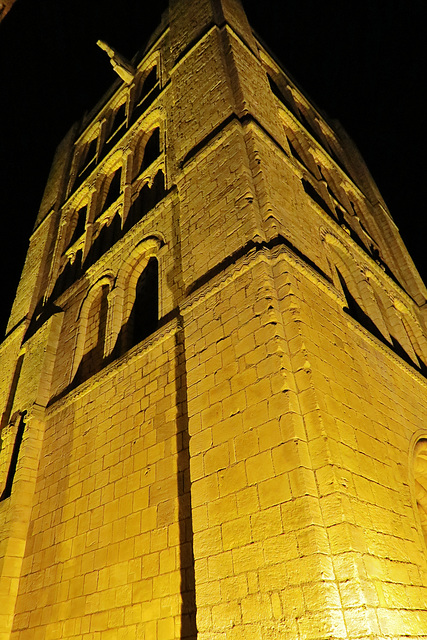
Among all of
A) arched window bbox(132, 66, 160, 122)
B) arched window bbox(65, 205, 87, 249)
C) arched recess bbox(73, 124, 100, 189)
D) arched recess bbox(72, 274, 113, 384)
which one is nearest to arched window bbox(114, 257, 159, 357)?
arched recess bbox(72, 274, 113, 384)

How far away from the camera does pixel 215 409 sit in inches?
170

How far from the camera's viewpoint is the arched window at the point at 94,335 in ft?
24.0

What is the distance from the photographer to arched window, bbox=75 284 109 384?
7.32m

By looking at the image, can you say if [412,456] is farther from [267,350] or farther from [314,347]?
[267,350]

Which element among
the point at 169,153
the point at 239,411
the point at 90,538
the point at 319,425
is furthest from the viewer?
the point at 169,153

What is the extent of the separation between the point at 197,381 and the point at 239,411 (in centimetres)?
76

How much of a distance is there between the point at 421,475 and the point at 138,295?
522 cm

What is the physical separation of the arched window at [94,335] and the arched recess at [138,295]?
550 millimetres

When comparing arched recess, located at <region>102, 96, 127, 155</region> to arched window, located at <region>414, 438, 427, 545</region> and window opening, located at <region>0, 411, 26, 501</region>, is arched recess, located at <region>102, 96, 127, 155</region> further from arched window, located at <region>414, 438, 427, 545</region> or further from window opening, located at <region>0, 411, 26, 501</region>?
arched window, located at <region>414, 438, 427, 545</region>

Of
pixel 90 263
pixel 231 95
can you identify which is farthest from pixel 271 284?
pixel 90 263

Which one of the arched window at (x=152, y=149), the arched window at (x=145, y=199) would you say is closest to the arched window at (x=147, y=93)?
the arched window at (x=152, y=149)

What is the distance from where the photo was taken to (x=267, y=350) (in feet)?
13.5

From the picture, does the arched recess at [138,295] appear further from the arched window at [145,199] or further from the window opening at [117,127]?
the window opening at [117,127]

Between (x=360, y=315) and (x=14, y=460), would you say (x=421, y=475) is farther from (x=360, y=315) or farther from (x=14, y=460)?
(x=14, y=460)
